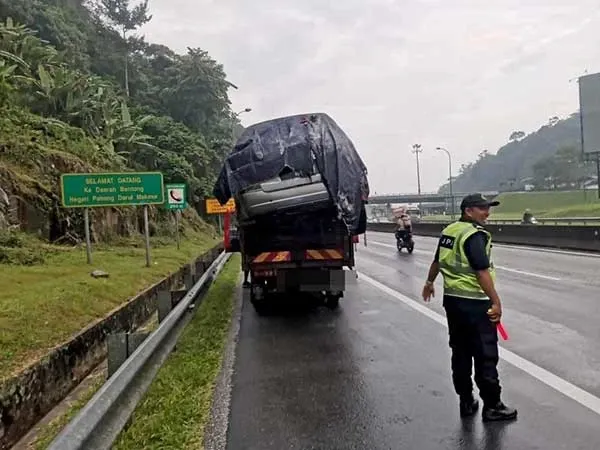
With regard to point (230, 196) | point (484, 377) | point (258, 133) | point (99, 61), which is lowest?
point (484, 377)

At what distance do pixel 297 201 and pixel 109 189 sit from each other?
7083 millimetres

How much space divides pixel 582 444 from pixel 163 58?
6215 centimetres

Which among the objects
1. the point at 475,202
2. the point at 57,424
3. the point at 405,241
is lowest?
the point at 57,424

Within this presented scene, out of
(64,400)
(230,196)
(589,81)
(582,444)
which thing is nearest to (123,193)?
(230,196)

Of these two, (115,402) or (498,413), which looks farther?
(498,413)

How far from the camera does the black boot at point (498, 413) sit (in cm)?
483

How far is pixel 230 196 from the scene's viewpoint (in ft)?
33.4

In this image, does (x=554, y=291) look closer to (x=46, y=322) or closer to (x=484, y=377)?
(x=484, y=377)

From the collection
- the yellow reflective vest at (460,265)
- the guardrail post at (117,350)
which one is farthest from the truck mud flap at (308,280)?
the yellow reflective vest at (460,265)

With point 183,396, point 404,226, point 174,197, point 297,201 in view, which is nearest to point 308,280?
point 297,201

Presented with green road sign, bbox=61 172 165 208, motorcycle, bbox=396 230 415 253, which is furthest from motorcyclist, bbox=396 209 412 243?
green road sign, bbox=61 172 165 208

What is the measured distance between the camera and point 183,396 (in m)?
5.85

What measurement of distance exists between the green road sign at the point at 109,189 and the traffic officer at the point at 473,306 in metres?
11.1

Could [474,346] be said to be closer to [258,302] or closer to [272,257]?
[272,257]
